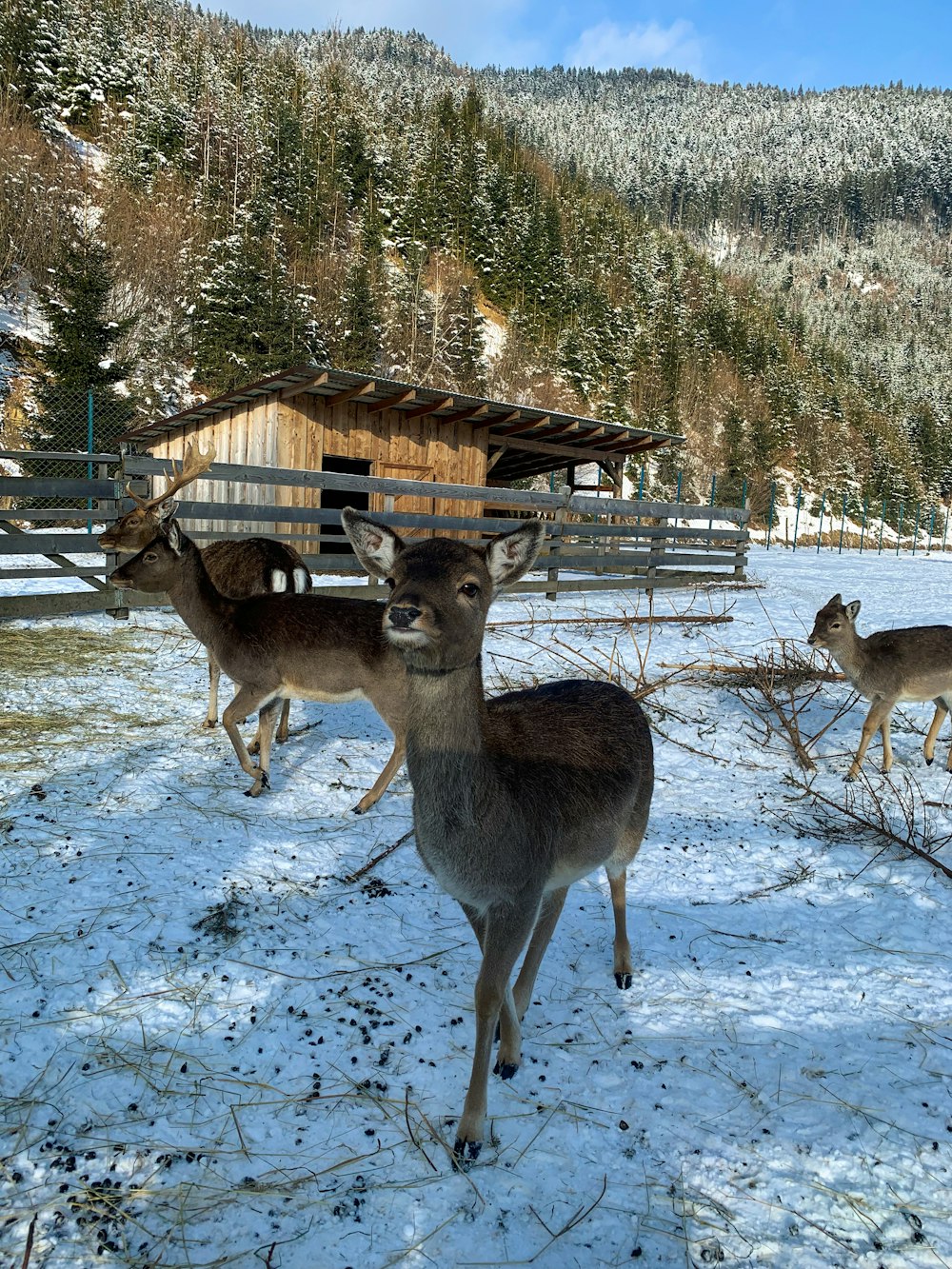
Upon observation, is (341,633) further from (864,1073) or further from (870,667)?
(870,667)

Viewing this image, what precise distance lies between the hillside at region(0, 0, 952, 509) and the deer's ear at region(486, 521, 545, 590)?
2508 centimetres

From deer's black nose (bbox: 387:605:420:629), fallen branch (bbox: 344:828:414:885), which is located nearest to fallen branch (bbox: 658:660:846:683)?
fallen branch (bbox: 344:828:414:885)

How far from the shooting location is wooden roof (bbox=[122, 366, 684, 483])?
55.1 ft

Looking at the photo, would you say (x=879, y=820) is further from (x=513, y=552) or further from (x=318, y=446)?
(x=318, y=446)

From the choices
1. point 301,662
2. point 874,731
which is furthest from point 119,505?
point 874,731

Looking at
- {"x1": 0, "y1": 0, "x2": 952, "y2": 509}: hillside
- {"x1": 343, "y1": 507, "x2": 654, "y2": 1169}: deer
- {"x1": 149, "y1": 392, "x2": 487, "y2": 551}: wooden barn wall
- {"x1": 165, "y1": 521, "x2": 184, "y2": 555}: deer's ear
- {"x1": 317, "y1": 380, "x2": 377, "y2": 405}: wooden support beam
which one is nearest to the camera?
{"x1": 343, "y1": 507, "x2": 654, "y2": 1169}: deer

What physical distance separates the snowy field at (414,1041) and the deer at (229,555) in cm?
228

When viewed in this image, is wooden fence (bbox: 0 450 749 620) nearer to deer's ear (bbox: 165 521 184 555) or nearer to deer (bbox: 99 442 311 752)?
deer (bbox: 99 442 311 752)

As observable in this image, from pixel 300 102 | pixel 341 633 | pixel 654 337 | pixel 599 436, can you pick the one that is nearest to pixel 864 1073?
pixel 341 633

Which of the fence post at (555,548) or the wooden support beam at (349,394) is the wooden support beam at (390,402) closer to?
the wooden support beam at (349,394)

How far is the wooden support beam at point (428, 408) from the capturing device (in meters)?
18.0

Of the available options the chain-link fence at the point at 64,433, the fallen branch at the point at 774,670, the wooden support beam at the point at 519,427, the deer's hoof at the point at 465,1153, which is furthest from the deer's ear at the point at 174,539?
the chain-link fence at the point at 64,433

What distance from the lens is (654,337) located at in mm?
68062

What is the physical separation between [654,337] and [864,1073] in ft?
237
